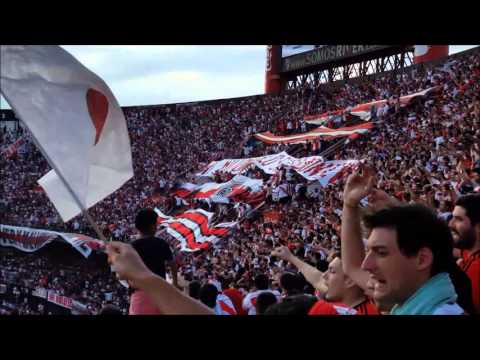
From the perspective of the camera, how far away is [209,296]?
15.5ft

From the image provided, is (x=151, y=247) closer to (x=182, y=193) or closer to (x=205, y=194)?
(x=205, y=194)

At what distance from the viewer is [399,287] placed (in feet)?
6.16

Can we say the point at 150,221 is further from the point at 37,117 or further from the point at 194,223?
the point at 194,223

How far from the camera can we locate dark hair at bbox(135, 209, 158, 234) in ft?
13.5

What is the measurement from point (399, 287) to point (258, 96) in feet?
95.5

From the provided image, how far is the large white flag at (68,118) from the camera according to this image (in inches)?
119

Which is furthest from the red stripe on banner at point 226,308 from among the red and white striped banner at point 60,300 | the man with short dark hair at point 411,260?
the red and white striped banner at point 60,300

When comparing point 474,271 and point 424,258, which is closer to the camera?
point 424,258

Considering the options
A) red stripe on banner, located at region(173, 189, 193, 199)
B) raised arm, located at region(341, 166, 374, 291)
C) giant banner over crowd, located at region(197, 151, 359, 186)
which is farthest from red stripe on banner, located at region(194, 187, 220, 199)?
raised arm, located at region(341, 166, 374, 291)

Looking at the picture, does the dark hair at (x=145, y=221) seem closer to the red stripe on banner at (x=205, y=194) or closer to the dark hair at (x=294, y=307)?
the dark hair at (x=294, y=307)

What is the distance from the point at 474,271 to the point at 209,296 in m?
2.44

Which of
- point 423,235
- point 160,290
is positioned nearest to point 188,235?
point 423,235
